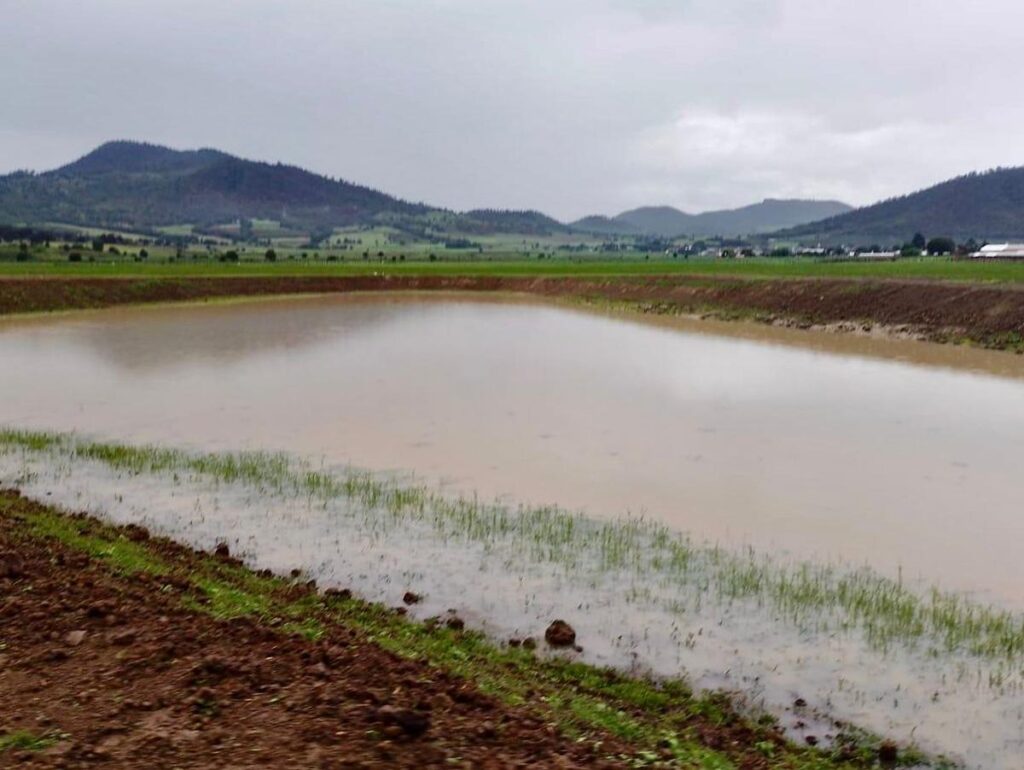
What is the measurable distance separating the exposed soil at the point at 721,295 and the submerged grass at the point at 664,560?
2275 centimetres

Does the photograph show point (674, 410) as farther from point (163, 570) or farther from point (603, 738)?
point (603, 738)

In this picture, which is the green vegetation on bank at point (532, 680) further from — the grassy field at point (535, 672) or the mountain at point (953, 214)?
the mountain at point (953, 214)

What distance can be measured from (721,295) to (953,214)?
131790 millimetres

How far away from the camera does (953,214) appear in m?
156

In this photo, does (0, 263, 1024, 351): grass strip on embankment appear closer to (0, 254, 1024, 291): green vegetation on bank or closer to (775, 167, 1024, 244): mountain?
(0, 254, 1024, 291): green vegetation on bank

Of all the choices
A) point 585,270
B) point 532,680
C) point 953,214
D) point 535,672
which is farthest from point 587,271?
point 953,214

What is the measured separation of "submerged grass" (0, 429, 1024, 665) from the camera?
753 cm

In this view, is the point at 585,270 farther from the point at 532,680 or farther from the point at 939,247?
the point at 532,680

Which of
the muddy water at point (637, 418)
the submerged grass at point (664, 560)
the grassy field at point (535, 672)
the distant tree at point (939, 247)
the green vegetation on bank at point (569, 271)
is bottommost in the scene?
the muddy water at point (637, 418)

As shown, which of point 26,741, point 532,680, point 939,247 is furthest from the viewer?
point 939,247

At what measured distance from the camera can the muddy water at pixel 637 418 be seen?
1098cm

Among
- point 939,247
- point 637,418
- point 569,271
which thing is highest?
point 939,247

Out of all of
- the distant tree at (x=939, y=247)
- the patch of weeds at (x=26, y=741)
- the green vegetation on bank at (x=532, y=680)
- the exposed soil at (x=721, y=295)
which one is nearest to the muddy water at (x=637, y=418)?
the exposed soil at (x=721, y=295)

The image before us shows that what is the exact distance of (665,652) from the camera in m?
7.10
